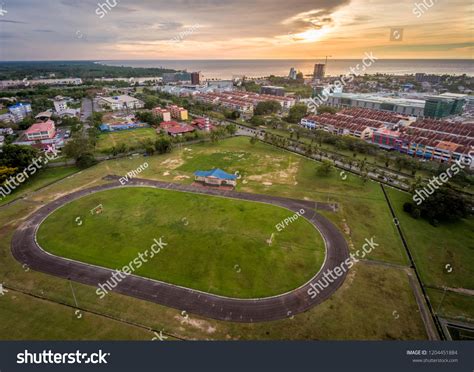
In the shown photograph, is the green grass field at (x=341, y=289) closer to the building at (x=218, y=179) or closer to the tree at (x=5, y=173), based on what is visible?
the building at (x=218, y=179)

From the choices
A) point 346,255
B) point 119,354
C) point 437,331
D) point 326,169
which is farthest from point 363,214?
point 119,354

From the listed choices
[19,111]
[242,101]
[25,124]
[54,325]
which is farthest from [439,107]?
[19,111]

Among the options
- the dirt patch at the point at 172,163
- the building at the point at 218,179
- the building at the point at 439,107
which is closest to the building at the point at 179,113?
the dirt patch at the point at 172,163

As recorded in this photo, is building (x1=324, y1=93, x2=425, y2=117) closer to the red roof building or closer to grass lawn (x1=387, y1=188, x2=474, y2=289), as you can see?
the red roof building

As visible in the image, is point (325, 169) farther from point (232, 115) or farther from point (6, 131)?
point (6, 131)

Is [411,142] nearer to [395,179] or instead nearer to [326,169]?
[395,179]

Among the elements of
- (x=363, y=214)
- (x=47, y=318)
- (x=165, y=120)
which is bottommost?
(x=47, y=318)
